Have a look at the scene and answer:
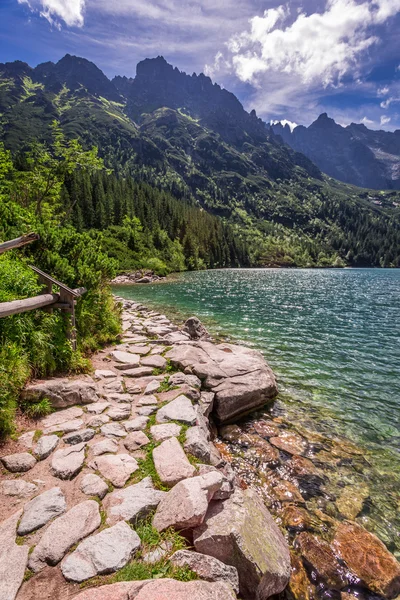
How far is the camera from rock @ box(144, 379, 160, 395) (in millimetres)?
8094

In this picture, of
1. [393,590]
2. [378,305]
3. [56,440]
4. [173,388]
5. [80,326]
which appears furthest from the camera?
[378,305]

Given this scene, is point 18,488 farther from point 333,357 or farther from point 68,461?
point 333,357

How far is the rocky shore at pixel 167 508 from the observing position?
324cm

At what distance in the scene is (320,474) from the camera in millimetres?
6973

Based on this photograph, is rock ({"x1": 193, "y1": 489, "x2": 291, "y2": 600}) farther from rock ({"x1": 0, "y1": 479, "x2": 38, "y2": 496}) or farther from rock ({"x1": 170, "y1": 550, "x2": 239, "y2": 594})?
rock ({"x1": 0, "y1": 479, "x2": 38, "y2": 496})

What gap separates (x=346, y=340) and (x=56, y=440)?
18385 mm

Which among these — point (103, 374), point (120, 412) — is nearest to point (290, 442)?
point (120, 412)

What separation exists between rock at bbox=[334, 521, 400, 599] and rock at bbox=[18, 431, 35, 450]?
5.95m

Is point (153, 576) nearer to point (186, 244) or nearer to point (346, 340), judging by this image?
point (346, 340)

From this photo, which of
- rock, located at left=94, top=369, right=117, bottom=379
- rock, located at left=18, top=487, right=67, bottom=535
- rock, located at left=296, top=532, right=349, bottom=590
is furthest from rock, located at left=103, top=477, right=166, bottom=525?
rock, located at left=94, top=369, right=117, bottom=379

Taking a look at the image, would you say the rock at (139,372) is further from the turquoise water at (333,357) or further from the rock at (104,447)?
the turquoise water at (333,357)

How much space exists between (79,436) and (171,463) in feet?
6.73

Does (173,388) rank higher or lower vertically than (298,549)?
higher

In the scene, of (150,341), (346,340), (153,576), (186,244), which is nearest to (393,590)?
(153,576)
